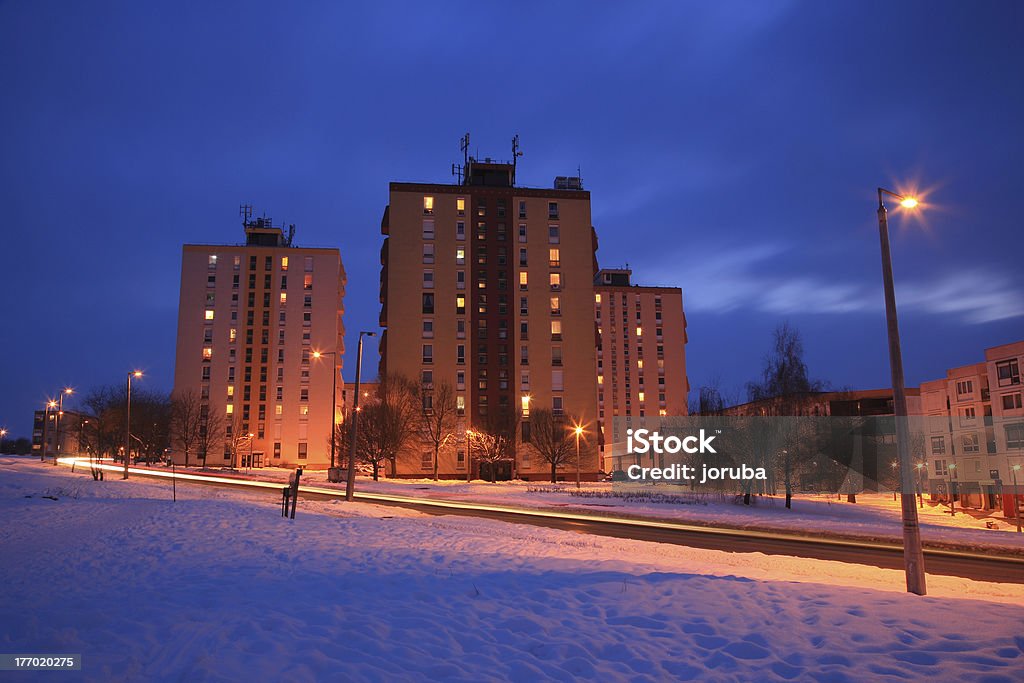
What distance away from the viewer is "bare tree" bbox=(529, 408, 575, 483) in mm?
73375

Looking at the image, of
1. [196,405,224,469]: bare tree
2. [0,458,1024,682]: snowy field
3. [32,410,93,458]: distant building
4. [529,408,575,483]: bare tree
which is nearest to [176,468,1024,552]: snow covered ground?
[0,458,1024,682]: snowy field

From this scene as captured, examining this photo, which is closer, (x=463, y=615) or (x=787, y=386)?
(x=463, y=615)

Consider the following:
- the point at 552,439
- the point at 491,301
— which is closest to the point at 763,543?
the point at 552,439

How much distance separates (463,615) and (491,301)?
77.7 metres

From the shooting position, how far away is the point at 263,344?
10862 centimetres

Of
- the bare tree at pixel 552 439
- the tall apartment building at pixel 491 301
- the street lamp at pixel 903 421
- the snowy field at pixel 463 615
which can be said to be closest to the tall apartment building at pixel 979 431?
the bare tree at pixel 552 439

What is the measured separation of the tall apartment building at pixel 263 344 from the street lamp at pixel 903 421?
99.5 meters

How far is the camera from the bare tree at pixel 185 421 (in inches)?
3533

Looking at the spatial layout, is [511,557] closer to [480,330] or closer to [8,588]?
[8,588]

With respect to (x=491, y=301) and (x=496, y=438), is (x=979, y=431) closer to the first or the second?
(x=496, y=438)

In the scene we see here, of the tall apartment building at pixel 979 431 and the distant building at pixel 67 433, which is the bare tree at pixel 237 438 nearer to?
the distant building at pixel 67 433

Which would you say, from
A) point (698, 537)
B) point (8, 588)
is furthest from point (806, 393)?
point (8, 588)

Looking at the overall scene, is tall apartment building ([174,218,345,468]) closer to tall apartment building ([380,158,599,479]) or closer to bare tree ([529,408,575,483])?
tall apartment building ([380,158,599,479])

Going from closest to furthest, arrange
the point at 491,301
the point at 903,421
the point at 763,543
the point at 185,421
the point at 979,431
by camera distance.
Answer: the point at 903,421, the point at 763,543, the point at 979,431, the point at 491,301, the point at 185,421
